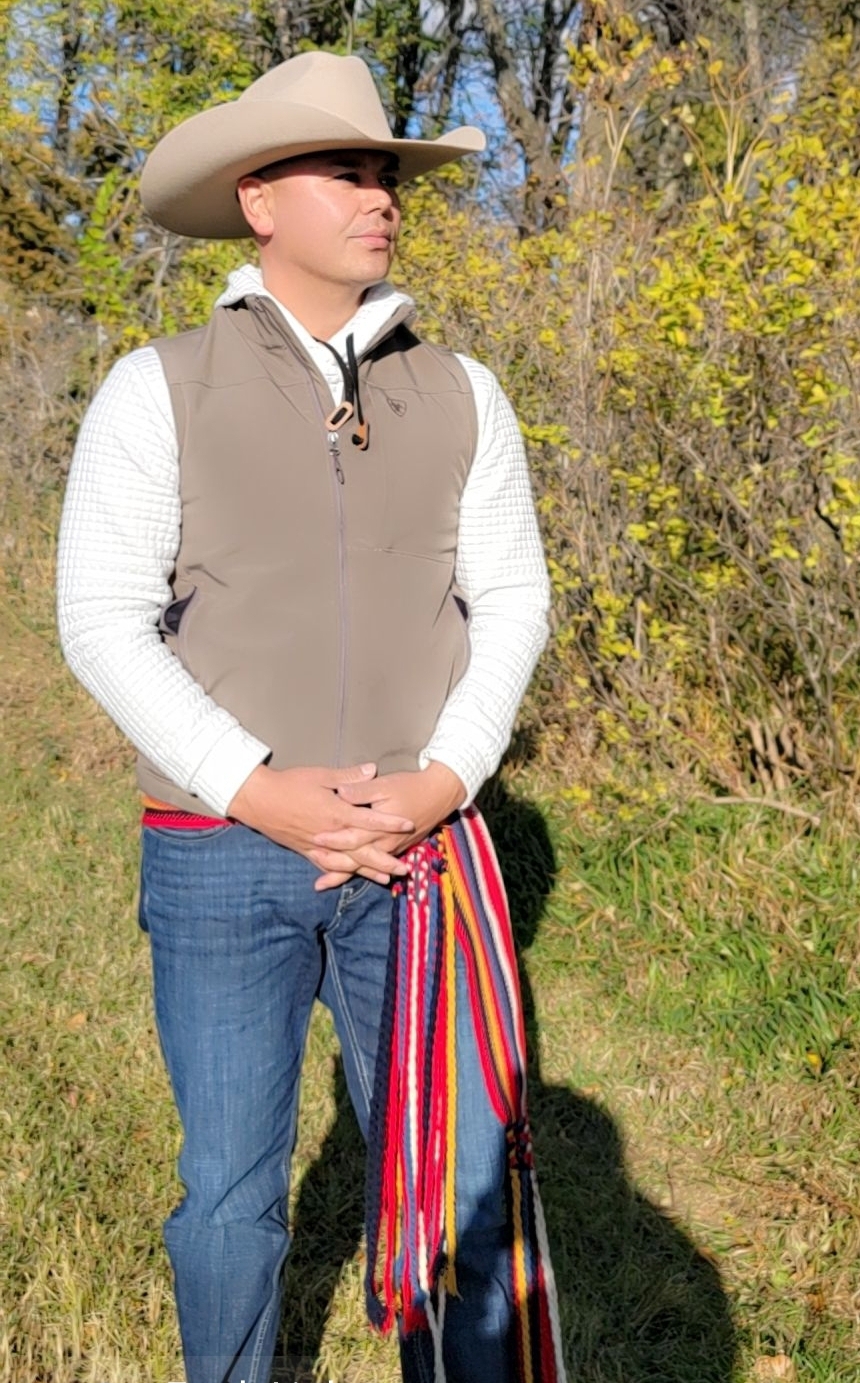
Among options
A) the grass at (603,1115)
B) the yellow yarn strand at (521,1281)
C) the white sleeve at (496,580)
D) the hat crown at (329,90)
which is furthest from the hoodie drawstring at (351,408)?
the grass at (603,1115)

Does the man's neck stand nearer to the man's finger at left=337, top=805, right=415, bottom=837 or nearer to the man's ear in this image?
the man's ear

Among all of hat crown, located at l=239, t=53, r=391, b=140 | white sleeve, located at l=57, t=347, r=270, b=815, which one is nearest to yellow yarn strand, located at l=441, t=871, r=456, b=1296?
white sleeve, located at l=57, t=347, r=270, b=815

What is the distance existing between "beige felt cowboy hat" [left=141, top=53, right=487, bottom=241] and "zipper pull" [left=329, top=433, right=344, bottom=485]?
0.45m

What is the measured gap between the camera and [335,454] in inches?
85.6

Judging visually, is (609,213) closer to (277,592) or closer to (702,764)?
(702,764)

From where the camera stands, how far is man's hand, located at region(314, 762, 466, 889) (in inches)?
83.2

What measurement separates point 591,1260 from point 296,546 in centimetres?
191

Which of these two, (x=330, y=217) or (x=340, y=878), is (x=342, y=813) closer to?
(x=340, y=878)

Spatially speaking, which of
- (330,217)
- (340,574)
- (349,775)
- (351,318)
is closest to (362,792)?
(349,775)

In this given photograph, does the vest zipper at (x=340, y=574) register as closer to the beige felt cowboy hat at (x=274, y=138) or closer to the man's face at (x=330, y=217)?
the man's face at (x=330, y=217)

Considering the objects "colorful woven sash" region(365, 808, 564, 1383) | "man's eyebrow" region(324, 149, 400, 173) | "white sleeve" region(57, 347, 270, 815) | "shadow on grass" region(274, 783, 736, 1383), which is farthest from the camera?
"shadow on grass" region(274, 783, 736, 1383)

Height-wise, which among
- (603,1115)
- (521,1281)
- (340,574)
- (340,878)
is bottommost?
(603,1115)

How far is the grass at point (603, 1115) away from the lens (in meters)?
3.00

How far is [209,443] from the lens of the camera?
2.11m
